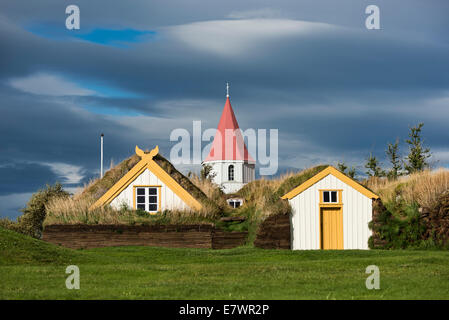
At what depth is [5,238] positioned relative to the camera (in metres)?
23.6

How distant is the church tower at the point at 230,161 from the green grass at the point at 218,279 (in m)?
56.2

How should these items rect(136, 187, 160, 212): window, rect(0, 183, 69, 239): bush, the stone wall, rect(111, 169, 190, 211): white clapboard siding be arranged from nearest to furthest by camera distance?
the stone wall
rect(111, 169, 190, 211): white clapboard siding
rect(136, 187, 160, 212): window
rect(0, 183, 69, 239): bush

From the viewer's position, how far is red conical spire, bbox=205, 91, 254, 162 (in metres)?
77.1

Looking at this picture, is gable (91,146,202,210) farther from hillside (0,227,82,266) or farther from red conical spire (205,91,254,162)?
red conical spire (205,91,254,162)

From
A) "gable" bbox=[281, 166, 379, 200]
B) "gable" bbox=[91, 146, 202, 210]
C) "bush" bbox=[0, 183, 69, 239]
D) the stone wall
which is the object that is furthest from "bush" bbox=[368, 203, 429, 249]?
"bush" bbox=[0, 183, 69, 239]

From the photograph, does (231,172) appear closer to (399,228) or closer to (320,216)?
(320,216)

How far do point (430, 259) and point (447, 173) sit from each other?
1167 centimetres

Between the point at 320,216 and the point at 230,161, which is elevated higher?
the point at 230,161

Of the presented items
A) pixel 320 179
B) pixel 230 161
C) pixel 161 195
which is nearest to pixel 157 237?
pixel 161 195

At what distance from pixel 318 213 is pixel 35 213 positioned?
22331mm

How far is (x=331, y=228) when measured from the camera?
31109mm

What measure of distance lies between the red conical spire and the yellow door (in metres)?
46.1
